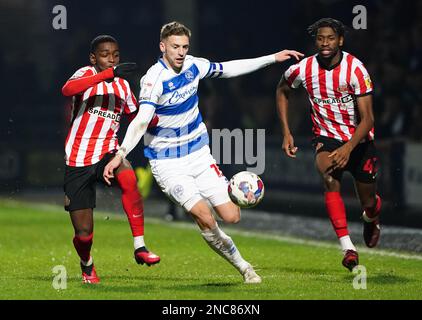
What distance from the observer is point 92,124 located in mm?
9578

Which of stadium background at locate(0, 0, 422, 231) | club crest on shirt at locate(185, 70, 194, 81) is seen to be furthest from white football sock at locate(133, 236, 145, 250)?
stadium background at locate(0, 0, 422, 231)

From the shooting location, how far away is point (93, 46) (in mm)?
9625

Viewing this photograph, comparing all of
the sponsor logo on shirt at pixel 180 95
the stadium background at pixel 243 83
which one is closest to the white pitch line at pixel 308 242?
the stadium background at pixel 243 83

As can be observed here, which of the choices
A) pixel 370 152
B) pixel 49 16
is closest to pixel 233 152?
pixel 370 152

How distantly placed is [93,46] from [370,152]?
266cm

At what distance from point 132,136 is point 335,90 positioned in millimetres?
2163

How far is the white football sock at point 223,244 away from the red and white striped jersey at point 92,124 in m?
1.14

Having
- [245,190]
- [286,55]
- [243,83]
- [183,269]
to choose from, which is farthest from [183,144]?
[243,83]

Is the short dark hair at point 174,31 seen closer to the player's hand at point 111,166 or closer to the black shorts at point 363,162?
the player's hand at point 111,166

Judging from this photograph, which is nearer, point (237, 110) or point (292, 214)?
point (292, 214)

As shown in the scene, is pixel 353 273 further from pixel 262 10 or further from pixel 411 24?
pixel 262 10

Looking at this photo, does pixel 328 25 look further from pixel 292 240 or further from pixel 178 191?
pixel 292 240

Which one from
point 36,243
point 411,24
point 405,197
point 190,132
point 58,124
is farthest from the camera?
point 58,124

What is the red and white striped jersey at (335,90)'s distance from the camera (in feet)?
33.2
